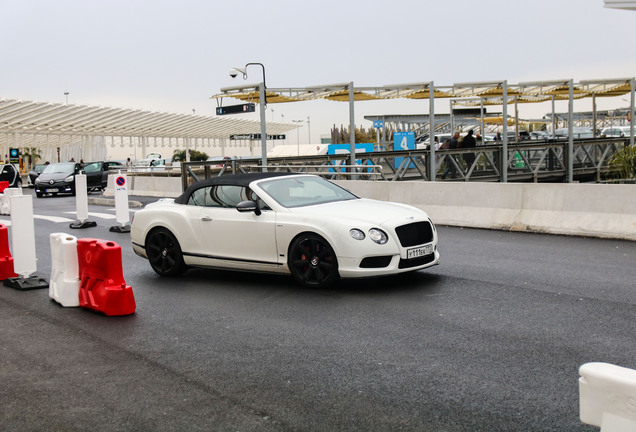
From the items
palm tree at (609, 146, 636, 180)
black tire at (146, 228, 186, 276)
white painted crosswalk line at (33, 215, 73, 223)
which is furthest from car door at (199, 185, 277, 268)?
palm tree at (609, 146, 636, 180)

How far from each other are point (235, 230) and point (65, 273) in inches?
81.4

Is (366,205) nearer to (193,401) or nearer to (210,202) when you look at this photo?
(210,202)

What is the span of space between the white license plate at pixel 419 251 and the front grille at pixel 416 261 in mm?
39

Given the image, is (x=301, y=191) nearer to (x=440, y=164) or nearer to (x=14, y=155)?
(x=440, y=164)

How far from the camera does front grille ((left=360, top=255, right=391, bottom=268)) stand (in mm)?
8258

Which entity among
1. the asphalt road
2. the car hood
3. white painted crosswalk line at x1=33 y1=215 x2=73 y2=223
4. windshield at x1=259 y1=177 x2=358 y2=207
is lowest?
the asphalt road

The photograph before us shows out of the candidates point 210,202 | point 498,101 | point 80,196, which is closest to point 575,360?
point 210,202

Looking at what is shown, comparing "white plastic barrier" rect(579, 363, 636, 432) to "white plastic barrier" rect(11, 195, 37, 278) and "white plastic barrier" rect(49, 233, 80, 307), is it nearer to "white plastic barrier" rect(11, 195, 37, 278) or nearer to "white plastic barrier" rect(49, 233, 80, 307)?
"white plastic barrier" rect(49, 233, 80, 307)

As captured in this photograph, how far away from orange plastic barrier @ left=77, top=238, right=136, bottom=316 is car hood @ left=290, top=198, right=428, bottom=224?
218 centimetres

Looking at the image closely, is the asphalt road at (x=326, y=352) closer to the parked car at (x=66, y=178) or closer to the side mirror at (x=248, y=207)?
the side mirror at (x=248, y=207)

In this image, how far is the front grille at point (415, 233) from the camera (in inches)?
332

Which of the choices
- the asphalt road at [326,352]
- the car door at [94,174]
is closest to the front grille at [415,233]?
the asphalt road at [326,352]

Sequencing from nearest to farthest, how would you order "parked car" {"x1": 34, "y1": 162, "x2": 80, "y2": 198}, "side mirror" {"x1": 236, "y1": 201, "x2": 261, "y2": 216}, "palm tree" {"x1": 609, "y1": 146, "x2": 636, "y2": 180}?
1. "side mirror" {"x1": 236, "y1": 201, "x2": 261, "y2": 216}
2. "palm tree" {"x1": 609, "y1": 146, "x2": 636, "y2": 180}
3. "parked car" {"x1": 34, "y1": 162, "x2": 80, "y2": 198}

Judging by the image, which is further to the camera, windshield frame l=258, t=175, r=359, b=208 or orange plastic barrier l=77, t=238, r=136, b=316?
windshield frame l=258, t=175, r=359, b=208
